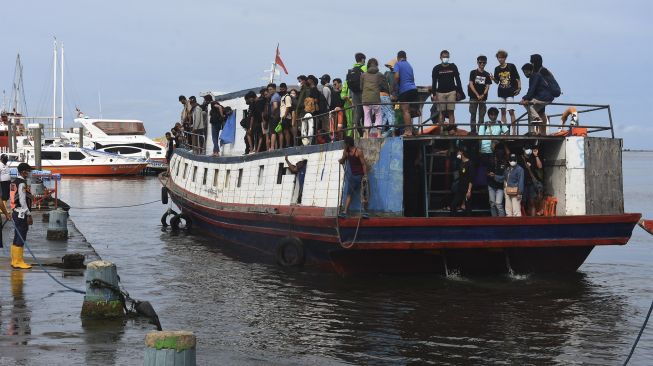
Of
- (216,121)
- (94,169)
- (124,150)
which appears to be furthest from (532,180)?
(124,150)

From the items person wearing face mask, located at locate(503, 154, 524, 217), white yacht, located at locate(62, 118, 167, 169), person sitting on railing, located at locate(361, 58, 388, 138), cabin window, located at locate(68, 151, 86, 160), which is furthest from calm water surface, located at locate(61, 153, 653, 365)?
white yacht, located at locate(62, 118, 167, 169)

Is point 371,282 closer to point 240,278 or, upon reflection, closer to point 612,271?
point 240,278

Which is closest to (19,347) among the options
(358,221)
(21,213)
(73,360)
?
(73,360)

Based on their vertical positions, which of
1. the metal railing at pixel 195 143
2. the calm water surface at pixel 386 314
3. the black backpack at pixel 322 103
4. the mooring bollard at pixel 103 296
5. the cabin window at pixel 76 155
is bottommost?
the calm water surface at pixel 386 314

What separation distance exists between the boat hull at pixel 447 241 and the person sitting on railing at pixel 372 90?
218 cm

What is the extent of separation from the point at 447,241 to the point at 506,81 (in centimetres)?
398

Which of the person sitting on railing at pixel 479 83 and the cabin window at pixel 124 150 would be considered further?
the cabin window at pixel 124 150

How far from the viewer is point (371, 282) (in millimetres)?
18547

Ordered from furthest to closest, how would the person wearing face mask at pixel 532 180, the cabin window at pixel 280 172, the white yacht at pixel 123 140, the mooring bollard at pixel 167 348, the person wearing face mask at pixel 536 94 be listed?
the white yacht at pixel 123 140 < the cabin window at pixel 280 172 < the person wearing face mask at pixel 532 180 < the person wearing face mask at pixel 536 94 < the mooring bollard at pixel 167 348

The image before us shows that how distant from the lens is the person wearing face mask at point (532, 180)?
62.6ft

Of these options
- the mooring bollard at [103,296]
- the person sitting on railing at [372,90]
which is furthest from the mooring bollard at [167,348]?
the person sitting on railing at [372,90]

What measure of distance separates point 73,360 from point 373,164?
8071mm

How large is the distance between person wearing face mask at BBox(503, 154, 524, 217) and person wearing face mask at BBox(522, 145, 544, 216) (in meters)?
0.59

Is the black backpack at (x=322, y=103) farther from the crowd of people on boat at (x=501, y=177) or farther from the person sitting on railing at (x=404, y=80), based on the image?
the crowd of people on boat at (x=501, y=177)
